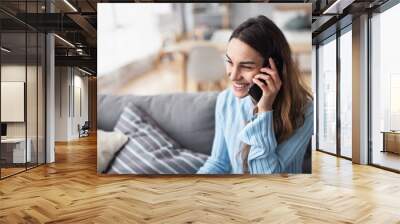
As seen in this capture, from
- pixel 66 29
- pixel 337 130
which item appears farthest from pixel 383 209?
pixel 66 29

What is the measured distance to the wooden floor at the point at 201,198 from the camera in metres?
3.95

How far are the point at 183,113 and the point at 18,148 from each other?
10.2 feet

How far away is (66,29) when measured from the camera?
874 centimetres

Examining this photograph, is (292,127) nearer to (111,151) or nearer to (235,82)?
(235,82)

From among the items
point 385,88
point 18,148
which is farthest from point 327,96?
point 18,148

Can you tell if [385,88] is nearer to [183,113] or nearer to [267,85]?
[267,85]

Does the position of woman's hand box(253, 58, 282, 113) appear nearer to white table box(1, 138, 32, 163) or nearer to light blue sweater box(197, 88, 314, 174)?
light blue sweater box(197, 88, 314, 174)

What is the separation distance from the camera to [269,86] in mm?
5453

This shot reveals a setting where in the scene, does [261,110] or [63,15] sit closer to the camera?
[261,110]

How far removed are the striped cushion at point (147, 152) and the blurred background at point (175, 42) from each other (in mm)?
408

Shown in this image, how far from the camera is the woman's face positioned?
213 inches

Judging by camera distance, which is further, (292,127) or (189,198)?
(292,127)

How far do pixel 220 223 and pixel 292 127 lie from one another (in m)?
2.30

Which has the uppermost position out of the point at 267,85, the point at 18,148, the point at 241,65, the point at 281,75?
the point at 241,65
